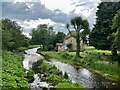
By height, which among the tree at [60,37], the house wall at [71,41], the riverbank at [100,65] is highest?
the tree at [60,37]

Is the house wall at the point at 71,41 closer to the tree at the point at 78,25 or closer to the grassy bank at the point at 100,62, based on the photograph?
the grassy bank at the point at 100,62

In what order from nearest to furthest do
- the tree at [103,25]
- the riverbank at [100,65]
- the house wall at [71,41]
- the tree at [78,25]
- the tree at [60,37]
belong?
the riverbank at [100,65]
the tree at [103,25]
the tree at [78,25]
the house wall at [71,41]
the tree at [60,37]

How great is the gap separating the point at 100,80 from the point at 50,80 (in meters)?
5.17

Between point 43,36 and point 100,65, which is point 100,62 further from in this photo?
point 43,36

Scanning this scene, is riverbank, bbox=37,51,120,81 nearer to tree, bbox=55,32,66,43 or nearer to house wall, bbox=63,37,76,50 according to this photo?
house wall, bbox=63,37,76,50

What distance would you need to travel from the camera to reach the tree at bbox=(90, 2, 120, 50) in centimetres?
3959

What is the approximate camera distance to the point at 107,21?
1566 inches

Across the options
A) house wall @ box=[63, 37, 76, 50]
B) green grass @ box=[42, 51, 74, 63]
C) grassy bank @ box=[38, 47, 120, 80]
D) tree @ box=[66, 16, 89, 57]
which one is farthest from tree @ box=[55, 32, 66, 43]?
tree @ box=[66, 16, 89, 57]

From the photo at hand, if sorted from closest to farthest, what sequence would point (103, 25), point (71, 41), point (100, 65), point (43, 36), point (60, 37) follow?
point (100, 65) < point (103, 25) < point (71, 41) < point (60, 37) < point (43, 36)

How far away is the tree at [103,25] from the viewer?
130ft

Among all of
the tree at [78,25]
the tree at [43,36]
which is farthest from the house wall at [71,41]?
the tree at [78,25]

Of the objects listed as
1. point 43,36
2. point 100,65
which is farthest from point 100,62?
point 43,36

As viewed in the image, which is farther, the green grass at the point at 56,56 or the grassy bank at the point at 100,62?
the green grass at the point at 56,56

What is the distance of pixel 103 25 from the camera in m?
40.5
